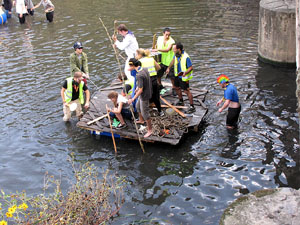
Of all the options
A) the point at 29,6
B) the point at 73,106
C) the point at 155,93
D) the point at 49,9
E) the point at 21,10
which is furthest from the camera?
the point at 29,6

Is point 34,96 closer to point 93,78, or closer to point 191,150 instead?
point 93,78

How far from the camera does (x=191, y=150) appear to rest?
9.89m

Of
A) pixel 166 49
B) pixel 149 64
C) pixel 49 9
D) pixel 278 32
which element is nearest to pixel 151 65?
pixel 149 64

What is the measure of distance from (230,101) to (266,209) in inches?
161

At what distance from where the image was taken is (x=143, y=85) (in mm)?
9516

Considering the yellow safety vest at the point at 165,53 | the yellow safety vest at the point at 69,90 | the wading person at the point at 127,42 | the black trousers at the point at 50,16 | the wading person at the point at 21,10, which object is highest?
the wading person at the point at 21,10

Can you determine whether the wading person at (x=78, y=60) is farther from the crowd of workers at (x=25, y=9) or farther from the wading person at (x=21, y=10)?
the wading person at (x=21, y=10)

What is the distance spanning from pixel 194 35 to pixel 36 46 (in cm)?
754

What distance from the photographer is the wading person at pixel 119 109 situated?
33.6 ft

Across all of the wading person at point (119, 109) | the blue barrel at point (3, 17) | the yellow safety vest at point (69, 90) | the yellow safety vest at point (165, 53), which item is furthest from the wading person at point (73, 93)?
the blue barrel at point (3, 17)

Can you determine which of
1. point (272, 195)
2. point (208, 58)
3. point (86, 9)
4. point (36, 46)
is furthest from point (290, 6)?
point (86, 9)

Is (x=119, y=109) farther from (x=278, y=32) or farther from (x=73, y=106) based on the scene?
(x=278, y=32)

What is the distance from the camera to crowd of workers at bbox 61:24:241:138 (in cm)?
970

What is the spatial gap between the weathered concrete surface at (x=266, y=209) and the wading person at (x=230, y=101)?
3.32 m
